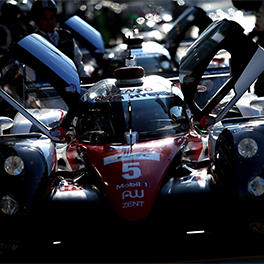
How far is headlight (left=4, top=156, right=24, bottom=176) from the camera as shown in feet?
14.4

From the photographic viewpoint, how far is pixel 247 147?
4.38m

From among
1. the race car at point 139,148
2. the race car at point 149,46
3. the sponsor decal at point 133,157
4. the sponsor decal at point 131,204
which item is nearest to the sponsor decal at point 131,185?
the race car at point 139,148

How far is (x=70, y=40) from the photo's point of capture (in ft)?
32.5

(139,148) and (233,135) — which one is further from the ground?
(233,135)

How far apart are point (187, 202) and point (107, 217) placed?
644 millimetres

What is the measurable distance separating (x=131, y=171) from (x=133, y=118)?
0.93 meters

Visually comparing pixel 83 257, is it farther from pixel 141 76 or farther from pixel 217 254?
pixel 141 76

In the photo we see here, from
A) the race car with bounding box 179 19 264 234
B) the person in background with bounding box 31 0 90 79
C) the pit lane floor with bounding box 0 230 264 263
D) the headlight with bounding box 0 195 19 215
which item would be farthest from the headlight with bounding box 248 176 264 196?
the person in background with bounding box 31 0 90 79

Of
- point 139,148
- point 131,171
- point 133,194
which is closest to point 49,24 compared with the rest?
point 139,148

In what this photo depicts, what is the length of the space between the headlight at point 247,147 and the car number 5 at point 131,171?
0.84 m

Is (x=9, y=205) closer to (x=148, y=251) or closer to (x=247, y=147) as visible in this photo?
(x=148, y=251)

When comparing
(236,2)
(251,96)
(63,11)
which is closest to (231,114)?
(251,96)

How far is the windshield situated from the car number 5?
518mm

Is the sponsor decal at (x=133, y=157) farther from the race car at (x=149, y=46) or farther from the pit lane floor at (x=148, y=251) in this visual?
the race car at (x=149, y=46)
